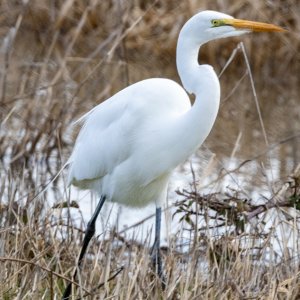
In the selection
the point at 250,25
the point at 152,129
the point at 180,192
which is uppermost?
the point at 250,25

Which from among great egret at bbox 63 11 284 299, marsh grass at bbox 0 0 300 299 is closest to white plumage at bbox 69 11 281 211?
great egret at bbox 63 11 284 299

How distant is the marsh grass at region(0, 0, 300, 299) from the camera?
3.76 metres

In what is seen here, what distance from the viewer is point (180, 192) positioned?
4254mm

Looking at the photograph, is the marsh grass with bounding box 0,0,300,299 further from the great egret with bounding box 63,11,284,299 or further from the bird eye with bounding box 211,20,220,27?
the bird eye with bounding box 211,20,220,27

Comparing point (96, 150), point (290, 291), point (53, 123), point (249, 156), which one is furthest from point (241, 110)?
point (290, 291)

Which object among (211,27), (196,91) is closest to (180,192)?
(196,91)

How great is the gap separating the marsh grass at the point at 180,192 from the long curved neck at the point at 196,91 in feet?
0.93

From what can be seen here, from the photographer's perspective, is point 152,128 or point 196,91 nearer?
point 196,91

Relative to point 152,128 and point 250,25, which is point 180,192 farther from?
point 250,25

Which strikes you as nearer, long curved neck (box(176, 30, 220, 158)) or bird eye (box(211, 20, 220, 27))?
long curved neck (box(176, 30, 220, 158))

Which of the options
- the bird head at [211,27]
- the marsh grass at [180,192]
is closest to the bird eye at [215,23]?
the bird head at [211,27]

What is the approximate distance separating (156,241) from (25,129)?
2.29 metres

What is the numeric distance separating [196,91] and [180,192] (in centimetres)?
54

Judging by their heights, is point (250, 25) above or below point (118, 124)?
above
